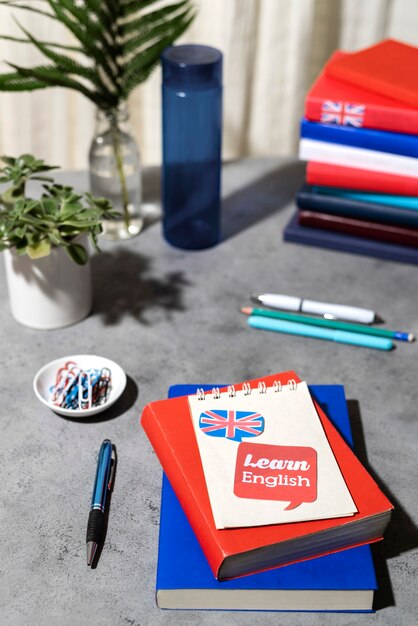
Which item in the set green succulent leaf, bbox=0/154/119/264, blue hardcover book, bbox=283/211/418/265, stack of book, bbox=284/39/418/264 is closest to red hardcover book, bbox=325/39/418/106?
stack of book, bbox=284/39/418/264

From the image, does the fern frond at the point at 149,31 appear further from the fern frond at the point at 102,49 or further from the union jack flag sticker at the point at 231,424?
the union jack flag sticker at the point at 231,424

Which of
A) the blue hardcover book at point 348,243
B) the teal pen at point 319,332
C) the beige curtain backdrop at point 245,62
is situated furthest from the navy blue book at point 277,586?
the beige curtain backdrop at point 245,62

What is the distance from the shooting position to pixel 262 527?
0.69m

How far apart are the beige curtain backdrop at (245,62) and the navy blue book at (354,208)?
77 cm

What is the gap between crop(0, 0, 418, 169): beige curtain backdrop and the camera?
5.91 feet

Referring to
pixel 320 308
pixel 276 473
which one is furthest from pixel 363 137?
pixel 276 473

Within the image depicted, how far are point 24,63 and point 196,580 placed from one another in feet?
4.66

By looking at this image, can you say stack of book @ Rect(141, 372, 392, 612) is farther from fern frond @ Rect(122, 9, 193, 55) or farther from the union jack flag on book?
fern frond @ Rect(122, 9, 193, 55)

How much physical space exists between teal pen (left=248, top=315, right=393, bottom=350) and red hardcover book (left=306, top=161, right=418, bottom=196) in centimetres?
24

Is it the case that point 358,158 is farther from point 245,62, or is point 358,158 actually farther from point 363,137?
point 245,62

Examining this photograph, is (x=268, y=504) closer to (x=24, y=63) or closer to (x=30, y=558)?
(x=30, y=558)

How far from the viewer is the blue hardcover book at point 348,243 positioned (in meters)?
1.17

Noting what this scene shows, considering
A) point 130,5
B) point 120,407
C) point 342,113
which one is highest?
point 130,5

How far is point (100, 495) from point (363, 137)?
63cm
